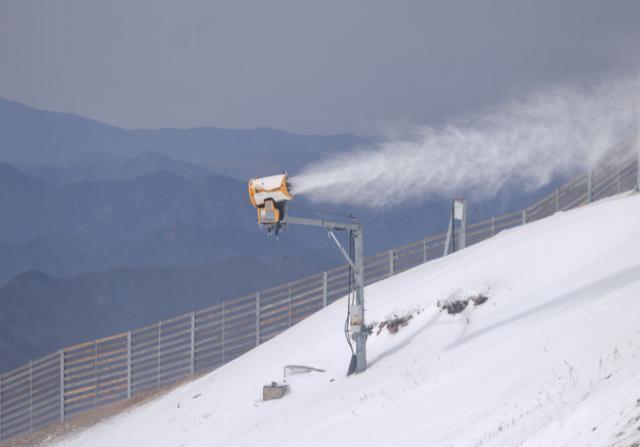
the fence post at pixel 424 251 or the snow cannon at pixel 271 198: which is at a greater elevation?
the snow cannon at pixel 271 198

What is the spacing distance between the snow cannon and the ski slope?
10.6 feet

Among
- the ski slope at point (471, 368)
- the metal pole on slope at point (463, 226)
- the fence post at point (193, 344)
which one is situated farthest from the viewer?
the fence post at point (193, 344)

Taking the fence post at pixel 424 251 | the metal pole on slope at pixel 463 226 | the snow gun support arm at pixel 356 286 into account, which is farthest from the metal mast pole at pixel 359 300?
the fence post at pixel 424 251

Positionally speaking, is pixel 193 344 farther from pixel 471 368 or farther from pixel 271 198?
pixel 471 368

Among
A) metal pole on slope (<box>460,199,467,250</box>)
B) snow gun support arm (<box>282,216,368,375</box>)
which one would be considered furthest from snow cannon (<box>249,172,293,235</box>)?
metal pole on slope (<box>460,199,467,250</box>)

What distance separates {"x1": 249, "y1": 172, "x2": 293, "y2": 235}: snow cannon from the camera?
14.1 metres

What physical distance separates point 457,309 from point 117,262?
113350 millimetres

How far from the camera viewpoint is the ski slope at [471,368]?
8452 millimetres

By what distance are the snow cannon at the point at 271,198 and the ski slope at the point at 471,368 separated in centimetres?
324

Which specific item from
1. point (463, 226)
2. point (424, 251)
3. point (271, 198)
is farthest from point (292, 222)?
point (424, 251)

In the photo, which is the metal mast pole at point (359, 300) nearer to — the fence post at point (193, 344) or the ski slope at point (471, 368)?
the ski slope at point (471, 368)

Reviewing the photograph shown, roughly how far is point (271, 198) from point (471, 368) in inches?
187

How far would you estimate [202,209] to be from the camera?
437 feet

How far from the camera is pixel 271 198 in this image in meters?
14.2
